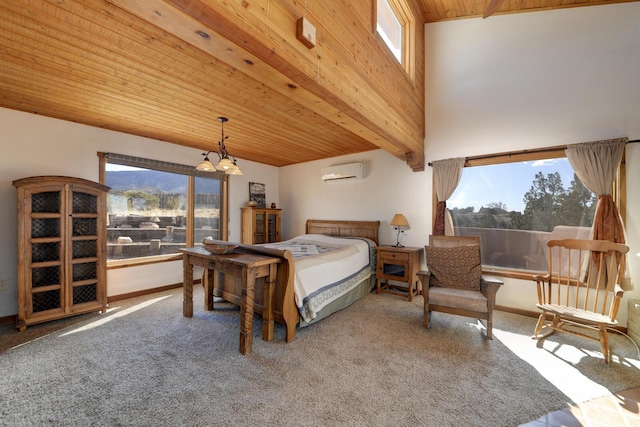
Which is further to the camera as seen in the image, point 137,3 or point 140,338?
point 140,338

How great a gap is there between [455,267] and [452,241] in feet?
1.25

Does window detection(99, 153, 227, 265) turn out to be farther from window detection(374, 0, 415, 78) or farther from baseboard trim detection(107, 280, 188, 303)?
window detection(374, 0, 415, 78)

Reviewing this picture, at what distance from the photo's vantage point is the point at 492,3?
232 cm

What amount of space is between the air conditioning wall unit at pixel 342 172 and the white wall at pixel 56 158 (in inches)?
85.7

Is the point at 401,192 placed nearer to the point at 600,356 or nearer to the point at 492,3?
the point at 492,3

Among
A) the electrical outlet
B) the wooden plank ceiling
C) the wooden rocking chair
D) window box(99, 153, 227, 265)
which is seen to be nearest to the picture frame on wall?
window box(99, 153, 227, 265)

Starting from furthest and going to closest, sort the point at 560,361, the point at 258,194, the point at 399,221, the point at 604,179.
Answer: the point at 258,194 < the point at 399,221 < the point at 604,179 < the point at 560,361

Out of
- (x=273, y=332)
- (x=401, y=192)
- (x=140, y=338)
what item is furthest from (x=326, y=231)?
(x=140, y=338)

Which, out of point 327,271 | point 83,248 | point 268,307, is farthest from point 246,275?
point 83,248

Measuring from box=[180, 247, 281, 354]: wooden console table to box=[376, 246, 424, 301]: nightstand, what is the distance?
211 centimetres

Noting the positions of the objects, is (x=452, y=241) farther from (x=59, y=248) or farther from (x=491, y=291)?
(x=59, y=248)

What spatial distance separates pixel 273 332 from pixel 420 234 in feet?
9.00

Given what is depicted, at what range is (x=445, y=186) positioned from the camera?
3.78 m

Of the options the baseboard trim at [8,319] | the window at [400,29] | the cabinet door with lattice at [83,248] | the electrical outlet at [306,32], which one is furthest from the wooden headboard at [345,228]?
the baseboard trim at [8,319]
